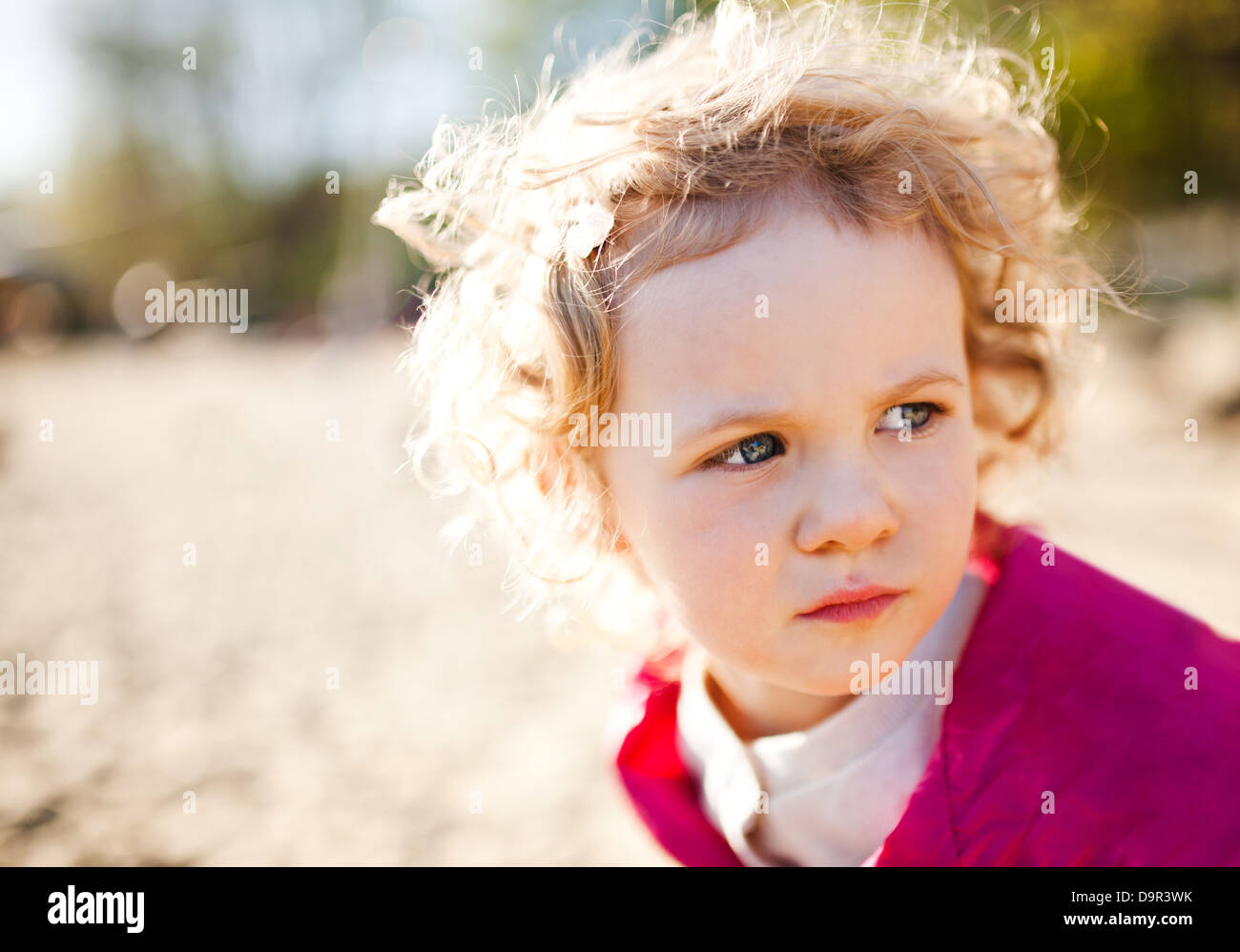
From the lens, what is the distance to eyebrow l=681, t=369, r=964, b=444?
1.38 meters

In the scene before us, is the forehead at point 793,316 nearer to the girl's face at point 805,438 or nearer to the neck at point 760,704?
the girl's face at point 805,438

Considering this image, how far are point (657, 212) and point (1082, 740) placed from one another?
3.57 ft

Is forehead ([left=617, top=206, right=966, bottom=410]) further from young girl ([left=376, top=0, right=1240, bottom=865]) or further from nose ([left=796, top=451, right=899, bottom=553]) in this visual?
nose ([left=796, top=451, right=899, bottom=553])

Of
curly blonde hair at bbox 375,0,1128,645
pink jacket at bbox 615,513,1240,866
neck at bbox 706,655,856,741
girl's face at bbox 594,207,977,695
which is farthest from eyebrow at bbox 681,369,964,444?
neck at bbox 706,655,856,741

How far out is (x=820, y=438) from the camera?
139 cm

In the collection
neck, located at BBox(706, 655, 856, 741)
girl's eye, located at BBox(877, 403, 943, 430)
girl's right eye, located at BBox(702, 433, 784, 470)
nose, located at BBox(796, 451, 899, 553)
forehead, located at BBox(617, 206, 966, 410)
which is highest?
forehead, located at BBox(617, 206, 966, 410)

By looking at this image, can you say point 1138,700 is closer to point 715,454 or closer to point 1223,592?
point 715,454

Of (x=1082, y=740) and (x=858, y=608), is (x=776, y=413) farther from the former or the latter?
(x=1082, y=740)

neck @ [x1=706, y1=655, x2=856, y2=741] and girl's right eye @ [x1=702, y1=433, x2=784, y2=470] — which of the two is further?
neck @ [x1=706, y1=655, x2=856, y2=741]

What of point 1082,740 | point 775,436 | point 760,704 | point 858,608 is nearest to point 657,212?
point 775,436

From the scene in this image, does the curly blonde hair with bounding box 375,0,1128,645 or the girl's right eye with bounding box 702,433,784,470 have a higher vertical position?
the curly blonde hair with bounding box 375,0,1128,645

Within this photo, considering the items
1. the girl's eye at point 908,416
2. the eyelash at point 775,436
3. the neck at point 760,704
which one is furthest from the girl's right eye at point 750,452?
the neck at point 760,704

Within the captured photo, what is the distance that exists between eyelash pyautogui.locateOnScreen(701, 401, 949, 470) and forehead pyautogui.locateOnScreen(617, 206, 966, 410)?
0.07 meters

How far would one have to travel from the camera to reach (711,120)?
156 cm
